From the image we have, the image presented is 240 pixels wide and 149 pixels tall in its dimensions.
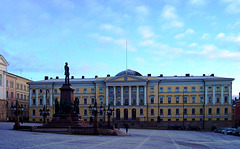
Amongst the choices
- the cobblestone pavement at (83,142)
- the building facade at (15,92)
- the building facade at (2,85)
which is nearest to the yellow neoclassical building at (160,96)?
the building facade at (15,92)

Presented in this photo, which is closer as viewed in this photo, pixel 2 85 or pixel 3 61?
pixel 3 61

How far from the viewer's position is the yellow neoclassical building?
92.0 meters

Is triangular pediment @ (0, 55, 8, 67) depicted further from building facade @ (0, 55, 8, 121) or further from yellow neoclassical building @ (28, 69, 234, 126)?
yellow neoclassical building @ (28, 69, 234, 126)

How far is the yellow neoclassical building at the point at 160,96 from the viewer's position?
92.0 m

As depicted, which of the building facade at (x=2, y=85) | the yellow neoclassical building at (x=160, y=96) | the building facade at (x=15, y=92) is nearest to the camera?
the building facade at (x=2, y=85)

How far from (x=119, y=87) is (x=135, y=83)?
5172 mm

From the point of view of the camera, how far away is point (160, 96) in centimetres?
9525

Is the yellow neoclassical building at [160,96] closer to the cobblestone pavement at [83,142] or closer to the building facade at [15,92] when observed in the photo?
the building facade at [15,92]

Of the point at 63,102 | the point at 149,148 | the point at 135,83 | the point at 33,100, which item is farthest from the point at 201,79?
the point at 149,148

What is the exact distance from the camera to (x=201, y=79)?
9269cm

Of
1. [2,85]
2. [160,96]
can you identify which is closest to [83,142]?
[2,85]

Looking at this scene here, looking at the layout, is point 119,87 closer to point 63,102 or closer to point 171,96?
point 171,96

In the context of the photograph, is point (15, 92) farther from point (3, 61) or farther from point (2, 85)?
point (3, 61)

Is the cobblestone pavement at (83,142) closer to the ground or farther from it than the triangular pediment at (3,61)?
closer to the ground
